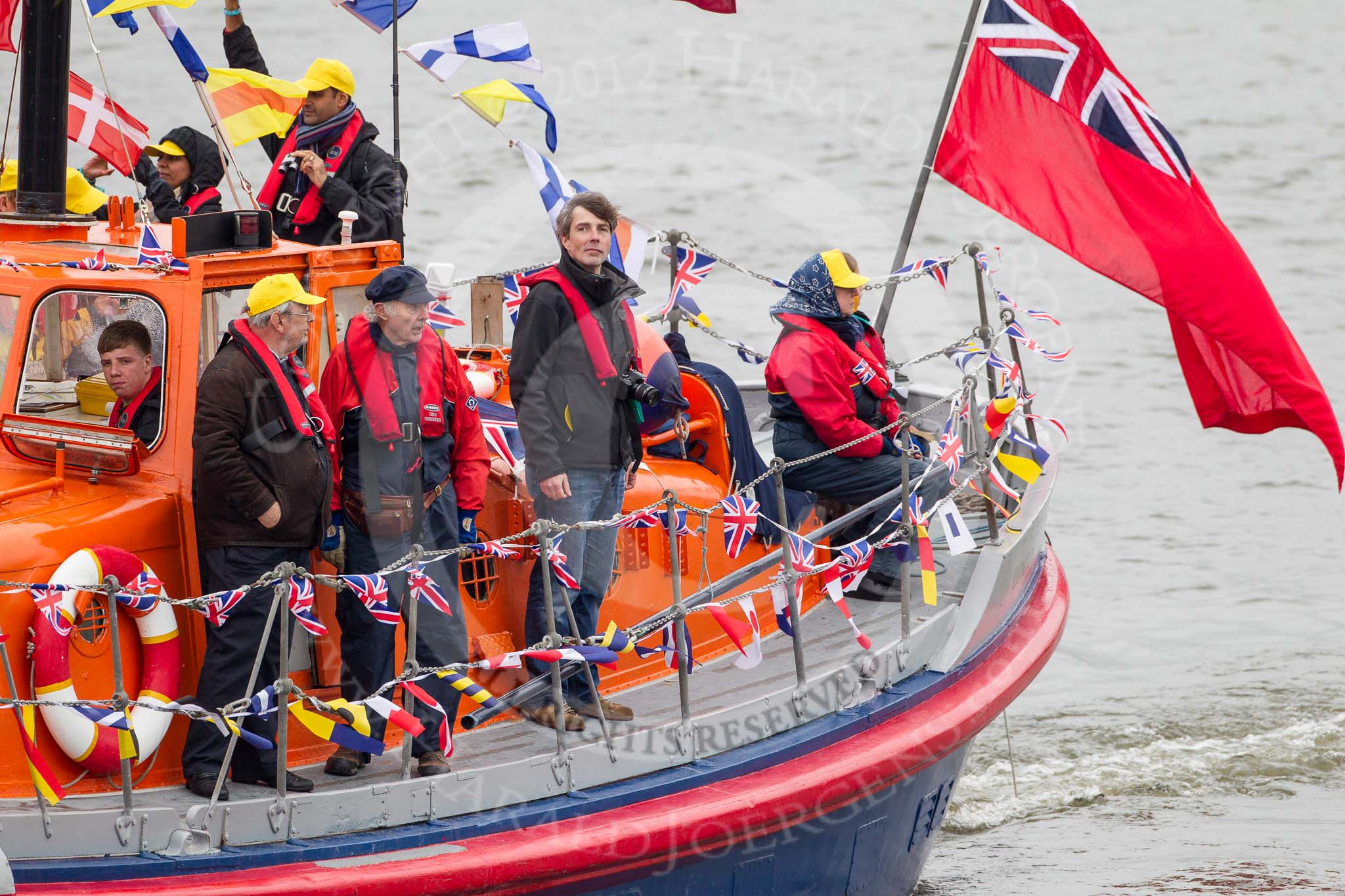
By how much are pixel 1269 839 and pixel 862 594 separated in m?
2.50

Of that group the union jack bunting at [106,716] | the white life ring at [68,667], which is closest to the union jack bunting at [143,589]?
the white life ring at [68,667]

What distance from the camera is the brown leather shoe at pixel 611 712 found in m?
5.83

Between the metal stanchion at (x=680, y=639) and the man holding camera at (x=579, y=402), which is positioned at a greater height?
the man holding camera at (x=579, y=402)

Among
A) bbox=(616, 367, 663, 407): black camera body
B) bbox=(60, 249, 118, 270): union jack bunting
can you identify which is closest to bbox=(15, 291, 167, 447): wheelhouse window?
bbox=(60, 249, 118, 270): union jack bunting

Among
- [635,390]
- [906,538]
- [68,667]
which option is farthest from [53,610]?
[906,538]

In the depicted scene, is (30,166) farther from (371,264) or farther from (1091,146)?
(1091,146)

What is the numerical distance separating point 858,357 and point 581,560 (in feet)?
5.20

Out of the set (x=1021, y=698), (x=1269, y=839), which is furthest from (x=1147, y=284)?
(x=1021, y=698)

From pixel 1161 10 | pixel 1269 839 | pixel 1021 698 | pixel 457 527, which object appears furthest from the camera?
pixel 1161 10

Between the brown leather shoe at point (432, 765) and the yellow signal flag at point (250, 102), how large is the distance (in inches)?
107

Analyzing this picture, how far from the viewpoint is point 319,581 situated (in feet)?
15.5

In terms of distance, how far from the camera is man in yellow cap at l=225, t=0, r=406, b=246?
6.79m

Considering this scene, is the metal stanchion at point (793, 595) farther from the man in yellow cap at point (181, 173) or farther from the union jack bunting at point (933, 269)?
the man in yellow cap at point (181, 173)

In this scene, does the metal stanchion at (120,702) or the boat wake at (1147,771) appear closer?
the metal stanchion at (120,702)
